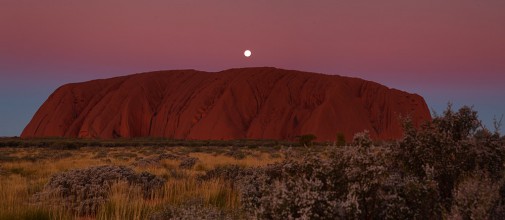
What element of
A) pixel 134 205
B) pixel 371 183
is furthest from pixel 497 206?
pixel 134 205

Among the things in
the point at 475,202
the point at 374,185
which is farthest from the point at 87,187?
the point at 475,202

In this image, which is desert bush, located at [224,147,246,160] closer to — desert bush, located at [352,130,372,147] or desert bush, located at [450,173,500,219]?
desert bush, located at [352,130,372,147]

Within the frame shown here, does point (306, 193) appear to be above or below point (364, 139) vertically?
below

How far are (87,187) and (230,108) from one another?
7810cm

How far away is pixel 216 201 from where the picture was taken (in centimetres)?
948

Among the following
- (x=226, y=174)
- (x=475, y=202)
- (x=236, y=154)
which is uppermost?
(x=475, y=202)

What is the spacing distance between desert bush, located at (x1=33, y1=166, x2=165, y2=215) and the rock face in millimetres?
70309

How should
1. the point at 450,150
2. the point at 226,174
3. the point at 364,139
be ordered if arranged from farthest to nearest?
the point at 226,174 → the point at 450,150 → the point at 364,139

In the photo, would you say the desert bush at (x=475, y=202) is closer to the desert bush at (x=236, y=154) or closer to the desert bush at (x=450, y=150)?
the desert bush at (x=450, y=150)

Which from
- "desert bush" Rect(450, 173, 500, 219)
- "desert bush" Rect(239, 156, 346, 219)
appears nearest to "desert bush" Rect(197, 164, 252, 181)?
"desert bush" Rect(239, 156, 346, 219)

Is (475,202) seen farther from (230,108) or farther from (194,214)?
(230,108)

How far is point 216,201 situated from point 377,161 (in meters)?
5.40

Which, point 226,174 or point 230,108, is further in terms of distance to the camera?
point 230,108

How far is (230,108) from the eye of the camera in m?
88.4
